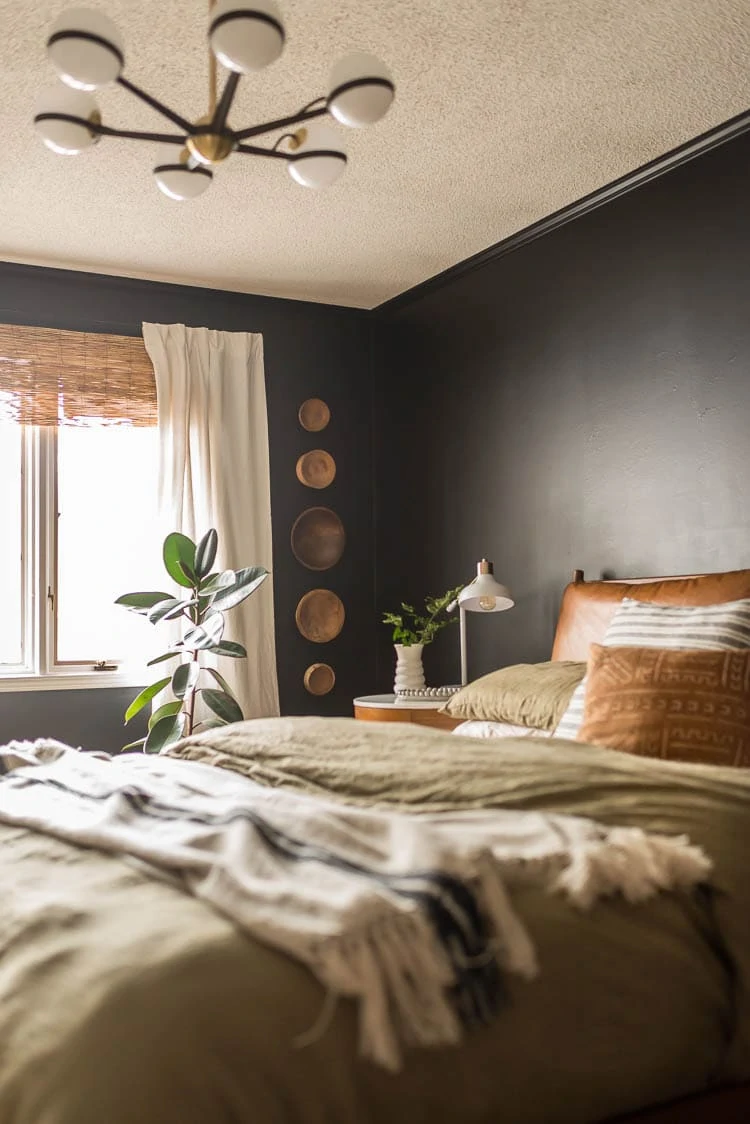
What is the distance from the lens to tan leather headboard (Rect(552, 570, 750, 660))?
3.11 meters

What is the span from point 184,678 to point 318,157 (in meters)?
2.46

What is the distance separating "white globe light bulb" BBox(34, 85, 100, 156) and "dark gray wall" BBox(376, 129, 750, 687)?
208 centimetres

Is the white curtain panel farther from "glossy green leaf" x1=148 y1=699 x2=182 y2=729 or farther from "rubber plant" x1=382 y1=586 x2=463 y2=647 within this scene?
"rubber plant" x1=382 y1=586 x2=463 y2=647

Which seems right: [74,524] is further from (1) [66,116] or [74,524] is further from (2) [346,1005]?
(2) [346,1005]

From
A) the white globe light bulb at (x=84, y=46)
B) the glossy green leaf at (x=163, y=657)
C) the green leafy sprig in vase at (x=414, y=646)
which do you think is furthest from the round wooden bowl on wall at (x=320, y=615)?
the white globe light bulb at (x=84, y=46)

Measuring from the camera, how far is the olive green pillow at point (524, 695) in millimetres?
3146

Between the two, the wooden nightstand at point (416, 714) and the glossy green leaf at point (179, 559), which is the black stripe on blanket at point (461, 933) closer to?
the wooden nightstand at point (416, 714)

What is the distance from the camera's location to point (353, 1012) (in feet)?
4.34

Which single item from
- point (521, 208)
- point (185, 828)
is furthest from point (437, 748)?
point (521, 208)

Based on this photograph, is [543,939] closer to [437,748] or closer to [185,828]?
[185,828]

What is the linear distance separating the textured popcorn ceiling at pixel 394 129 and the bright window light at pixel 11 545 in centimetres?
84

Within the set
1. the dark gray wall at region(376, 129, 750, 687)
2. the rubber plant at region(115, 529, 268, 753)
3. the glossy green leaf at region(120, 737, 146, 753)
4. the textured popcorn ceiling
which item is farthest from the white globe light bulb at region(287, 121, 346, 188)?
the glossy green leaf at region(120, 737, 146, 753)

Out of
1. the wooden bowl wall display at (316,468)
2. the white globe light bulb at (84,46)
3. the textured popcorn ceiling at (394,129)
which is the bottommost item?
the wooden bowl wall display at (316,468)

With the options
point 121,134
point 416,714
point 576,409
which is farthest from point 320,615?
point 121,134
